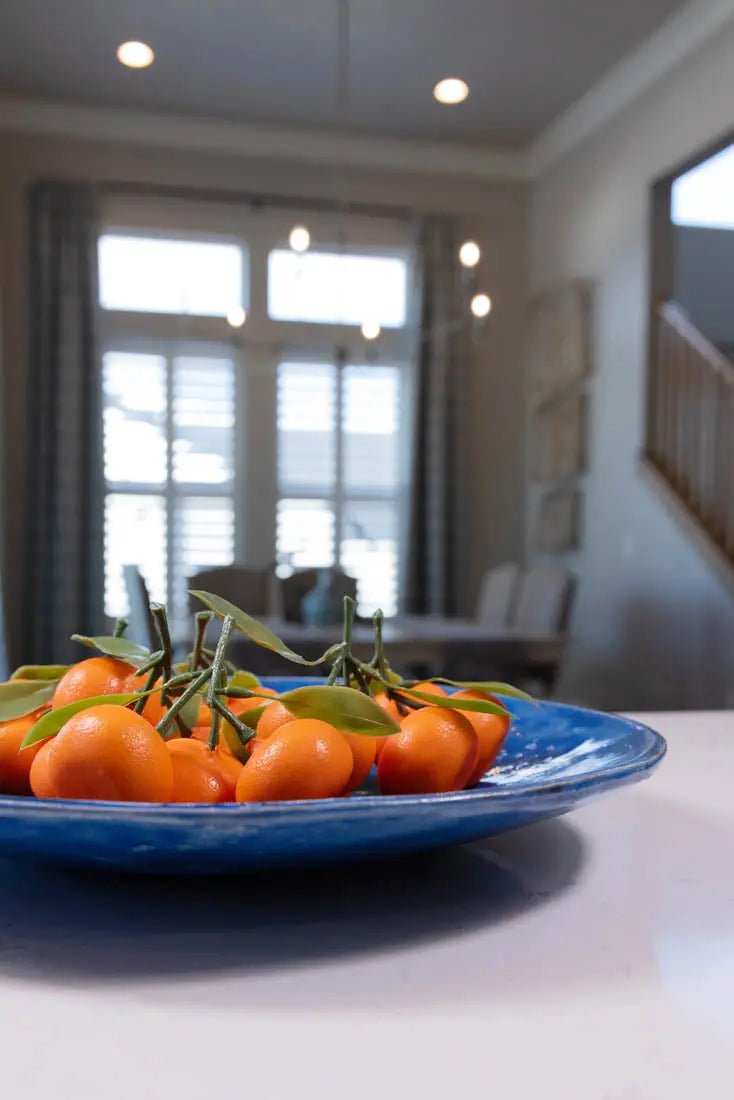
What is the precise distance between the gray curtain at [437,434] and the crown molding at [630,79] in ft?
2.40

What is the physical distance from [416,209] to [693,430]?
8.37 ft

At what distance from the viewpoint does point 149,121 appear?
19.5 feet

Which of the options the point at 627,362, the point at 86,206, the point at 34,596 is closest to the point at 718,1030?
the point at 627,362

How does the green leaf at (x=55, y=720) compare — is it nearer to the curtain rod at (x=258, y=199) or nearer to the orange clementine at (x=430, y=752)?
the orange clementine at (x=430, y=752)

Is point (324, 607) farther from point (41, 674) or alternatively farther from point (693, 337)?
point (41, 674)

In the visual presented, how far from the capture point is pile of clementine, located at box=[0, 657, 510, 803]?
16.7 inches

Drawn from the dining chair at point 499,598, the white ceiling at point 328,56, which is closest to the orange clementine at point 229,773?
the dining chair at point 499,598

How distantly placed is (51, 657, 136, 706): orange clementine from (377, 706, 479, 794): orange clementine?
0.46ft

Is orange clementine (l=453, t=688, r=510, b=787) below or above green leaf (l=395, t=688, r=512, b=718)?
below

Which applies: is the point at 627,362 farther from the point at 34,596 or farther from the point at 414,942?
the point at 414,942

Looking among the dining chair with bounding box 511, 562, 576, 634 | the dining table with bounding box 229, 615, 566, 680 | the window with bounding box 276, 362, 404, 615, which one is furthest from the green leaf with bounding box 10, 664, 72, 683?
the window with bounding box 276, 362, 404, 615

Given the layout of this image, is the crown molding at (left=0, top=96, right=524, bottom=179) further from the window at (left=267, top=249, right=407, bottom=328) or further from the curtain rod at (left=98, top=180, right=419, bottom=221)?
the window at (left=267, top=249, right=407, bottom=328)

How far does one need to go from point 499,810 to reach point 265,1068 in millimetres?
149

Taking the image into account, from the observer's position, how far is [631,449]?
529 cm
